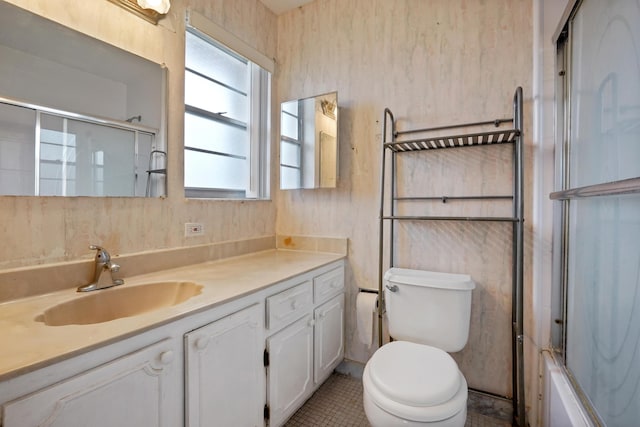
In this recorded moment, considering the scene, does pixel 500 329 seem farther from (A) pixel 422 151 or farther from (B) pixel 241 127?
(B) pixel 241 127

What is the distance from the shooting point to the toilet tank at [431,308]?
147 cm

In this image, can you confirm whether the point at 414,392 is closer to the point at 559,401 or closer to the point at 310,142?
the point at 559,401

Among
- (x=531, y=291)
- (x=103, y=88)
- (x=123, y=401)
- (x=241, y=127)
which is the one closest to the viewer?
(x=123, y=401)

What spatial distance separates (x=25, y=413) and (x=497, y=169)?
76.9 inches

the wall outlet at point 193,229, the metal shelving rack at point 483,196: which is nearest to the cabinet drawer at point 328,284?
the metal shelving rack at point 483,196

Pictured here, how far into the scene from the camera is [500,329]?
5.27 feet

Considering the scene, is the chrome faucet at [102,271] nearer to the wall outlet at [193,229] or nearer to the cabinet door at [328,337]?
the wall outlet at [193,229]

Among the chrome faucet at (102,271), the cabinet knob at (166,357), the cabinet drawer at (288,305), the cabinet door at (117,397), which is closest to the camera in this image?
the cabinet door at (117,397)

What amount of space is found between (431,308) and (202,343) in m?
1.08

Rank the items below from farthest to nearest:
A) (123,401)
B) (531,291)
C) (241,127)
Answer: (241,127) → (531,291) → (123,401)

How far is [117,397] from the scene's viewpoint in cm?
78

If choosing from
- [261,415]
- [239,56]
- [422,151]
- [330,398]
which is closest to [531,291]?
[422,151]

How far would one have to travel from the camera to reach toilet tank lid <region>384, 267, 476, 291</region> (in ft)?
4.82

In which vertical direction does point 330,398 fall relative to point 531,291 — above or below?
below
